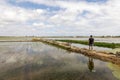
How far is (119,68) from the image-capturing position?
1678cm

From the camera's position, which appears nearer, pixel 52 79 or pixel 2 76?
pixel 52 79

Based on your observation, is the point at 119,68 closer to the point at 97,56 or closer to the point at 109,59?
the point at 109,59

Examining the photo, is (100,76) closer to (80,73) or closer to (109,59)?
(80,73)

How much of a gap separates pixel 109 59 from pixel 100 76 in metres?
7.54

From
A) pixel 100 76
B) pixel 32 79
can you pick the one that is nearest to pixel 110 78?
pixel 100 76

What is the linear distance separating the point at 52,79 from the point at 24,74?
2803 millimetres

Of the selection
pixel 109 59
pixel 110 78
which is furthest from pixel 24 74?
pixel 109 59

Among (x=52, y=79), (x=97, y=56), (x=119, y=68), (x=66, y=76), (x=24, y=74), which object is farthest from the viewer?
(x=97, y=56)

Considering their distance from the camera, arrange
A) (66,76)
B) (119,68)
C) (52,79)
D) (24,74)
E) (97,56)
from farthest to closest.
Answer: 1. (97,56)
2. (119,68)
3. (24,74)
4. (66,76)
5. (52,79)

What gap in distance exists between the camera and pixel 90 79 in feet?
43.1

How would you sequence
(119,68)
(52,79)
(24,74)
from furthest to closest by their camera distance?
(119,68)
(24,74)
(52,79)

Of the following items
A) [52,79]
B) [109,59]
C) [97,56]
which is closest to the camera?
[52,79]

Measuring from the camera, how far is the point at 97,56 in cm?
2403

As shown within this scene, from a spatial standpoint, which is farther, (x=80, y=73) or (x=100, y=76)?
(x=80, y=73)
